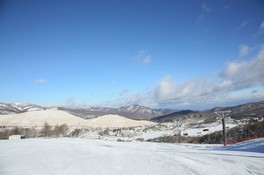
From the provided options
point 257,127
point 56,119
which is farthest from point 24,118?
point 257,127

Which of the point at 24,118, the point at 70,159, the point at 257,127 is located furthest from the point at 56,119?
the point at 70,159

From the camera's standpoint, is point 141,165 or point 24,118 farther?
point 24,118

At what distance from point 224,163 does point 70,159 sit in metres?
7.66

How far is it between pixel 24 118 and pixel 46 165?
12081cm

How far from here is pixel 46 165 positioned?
13258mm

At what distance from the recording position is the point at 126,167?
12.6 metres

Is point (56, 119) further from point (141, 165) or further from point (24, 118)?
point (141, 165)

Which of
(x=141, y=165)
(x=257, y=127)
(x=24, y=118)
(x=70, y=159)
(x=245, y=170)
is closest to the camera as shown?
(x=245, y=170)

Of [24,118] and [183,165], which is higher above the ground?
[24,118]

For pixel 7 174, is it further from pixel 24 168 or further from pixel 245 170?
pixel 245 170

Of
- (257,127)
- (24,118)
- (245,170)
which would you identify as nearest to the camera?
(245,170)

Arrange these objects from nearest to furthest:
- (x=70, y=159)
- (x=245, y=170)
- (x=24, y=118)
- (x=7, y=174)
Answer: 1. (x=245, y=170)
2. (x=7, y=174)
3. (x=70, y=159)
4. (x=24, y=118)

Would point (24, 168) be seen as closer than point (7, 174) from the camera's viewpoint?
No

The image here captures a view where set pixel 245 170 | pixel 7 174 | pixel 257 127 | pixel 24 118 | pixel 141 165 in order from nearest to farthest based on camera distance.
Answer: pixel 245 170 < pixel 7 174 < pixel 141 165 < pixel 257 127 < pixel 24 118
